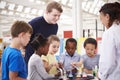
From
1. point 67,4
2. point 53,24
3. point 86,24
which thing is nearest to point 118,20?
point 53,24

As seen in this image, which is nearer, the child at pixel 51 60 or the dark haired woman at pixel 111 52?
the dark haired woman at pixel 111 52

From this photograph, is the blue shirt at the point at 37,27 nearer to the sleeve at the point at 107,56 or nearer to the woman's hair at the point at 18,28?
the woman's hair at the point at 18,28

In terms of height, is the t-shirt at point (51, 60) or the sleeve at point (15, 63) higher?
the sleeve at point (15, 63)

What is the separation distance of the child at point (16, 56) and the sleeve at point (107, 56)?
64 centimetres

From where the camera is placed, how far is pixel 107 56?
1967 millimetres

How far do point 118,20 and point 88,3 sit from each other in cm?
828

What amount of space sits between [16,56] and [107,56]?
0.71 m

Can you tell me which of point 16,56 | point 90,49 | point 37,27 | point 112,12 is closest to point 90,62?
point 90,49

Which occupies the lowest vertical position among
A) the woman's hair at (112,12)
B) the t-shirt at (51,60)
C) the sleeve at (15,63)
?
the t-shirt at (51,60)

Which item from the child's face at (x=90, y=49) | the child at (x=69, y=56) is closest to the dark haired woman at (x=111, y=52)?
the child at (x=69, y=56)

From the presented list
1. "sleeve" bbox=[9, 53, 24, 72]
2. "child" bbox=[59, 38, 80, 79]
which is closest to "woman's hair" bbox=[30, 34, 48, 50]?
"sleeve" bbox=[9, 53, 24, 72]

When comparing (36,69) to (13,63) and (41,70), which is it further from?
(13,63)

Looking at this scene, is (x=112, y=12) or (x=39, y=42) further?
(x=39, y=42)

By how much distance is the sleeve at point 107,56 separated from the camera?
1.95 metres
